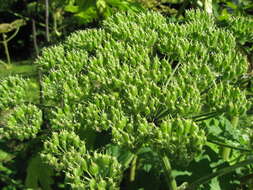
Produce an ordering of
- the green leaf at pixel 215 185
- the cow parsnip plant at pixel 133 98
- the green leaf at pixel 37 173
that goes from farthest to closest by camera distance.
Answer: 1. the green leaf at pixel 37 173
2. the green leaf at pixel 215 185
3. the cow parsnip plant at pixel 133 98

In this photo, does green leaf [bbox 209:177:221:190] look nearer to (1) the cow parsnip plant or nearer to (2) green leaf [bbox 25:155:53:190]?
(1) the cow parsnip plant

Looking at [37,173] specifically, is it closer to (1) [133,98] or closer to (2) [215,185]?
(1) [133,98]

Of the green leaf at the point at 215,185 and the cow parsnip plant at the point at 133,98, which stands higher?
the cow parsnip plant at the point at 133,98

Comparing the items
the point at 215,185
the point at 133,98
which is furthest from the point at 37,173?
the point at 215,185

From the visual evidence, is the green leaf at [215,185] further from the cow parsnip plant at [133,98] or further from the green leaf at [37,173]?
the green leaf at [37,173]

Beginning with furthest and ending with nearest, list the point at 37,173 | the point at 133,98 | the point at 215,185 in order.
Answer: the point at 37,173
the point at 215,185
the point at 133,98

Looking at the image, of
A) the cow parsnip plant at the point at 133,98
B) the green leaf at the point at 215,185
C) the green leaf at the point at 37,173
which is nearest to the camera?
the cow parsnip plant at the point at 133,98

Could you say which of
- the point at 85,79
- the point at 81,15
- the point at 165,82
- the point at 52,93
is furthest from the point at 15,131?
the point at 81,15

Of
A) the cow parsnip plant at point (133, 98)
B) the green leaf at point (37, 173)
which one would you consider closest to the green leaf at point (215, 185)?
the cow parsnip plant at point (133, 98)

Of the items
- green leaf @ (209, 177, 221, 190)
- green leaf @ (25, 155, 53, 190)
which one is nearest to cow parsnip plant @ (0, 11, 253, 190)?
green leaf @ (25, 155, 53, 190)
